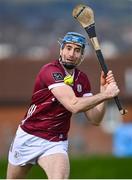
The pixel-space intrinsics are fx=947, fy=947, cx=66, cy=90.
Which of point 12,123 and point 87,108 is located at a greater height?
point 87,108

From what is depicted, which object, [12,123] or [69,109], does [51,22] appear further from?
[69,109]

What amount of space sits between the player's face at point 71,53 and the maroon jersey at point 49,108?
13cm

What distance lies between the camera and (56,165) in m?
8.99

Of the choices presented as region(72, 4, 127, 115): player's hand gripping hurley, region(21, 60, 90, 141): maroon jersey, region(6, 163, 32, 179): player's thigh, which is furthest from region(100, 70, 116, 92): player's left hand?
region(6, 163, 32, 179): player's thigh

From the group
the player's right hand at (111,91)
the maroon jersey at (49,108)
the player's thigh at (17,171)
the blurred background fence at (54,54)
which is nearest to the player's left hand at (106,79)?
the player's right hand at (111,91)

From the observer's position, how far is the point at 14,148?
9.50m

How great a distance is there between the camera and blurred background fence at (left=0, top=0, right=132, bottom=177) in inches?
1932

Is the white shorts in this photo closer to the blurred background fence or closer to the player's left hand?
the player's left hand

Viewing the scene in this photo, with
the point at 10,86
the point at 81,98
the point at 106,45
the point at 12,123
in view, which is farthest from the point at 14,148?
the point at 106,45

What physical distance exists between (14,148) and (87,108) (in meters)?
1.07

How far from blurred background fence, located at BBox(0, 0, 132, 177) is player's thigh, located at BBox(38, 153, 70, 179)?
28.0 metres

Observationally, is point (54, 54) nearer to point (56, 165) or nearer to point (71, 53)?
point (71, 53)

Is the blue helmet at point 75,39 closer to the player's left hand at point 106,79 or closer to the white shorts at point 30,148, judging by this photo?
the player's left hand at point 106,79

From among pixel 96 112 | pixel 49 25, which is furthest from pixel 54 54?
pixel 96 112
